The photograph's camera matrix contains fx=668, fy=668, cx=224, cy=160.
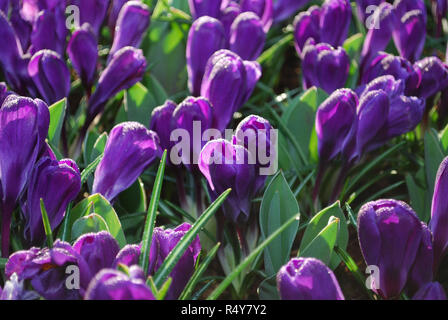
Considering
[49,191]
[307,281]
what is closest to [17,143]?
[49,191]

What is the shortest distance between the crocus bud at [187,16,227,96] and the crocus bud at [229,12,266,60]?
0.19 feet

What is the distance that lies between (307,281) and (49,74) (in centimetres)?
72

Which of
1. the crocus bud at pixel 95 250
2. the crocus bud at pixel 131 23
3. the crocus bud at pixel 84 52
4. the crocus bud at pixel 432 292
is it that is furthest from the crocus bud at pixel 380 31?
the crocus bud at pixel 95 250

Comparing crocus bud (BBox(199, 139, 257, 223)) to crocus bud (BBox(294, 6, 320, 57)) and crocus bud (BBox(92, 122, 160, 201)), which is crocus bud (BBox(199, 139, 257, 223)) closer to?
crocus bud (BBox(92, 122, 160, 201))

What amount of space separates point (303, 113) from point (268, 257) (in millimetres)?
438

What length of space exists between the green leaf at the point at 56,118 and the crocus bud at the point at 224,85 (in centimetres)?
26

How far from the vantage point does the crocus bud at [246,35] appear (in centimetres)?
144

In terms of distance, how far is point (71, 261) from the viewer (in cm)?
84

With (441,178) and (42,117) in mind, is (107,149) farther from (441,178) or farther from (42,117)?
(441,178)

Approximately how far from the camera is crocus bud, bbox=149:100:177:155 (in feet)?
3.80

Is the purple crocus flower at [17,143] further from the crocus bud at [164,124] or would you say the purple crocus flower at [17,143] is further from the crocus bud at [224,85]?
the crocus bud at [224,85]

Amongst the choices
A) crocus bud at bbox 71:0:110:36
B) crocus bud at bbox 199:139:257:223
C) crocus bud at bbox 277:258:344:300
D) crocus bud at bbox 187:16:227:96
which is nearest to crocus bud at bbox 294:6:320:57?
crocus bud at bbox 187:16:227:96

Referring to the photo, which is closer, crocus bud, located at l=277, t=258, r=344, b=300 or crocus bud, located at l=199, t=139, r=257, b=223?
crocus bud, located at l=277, t=258, r=344, b=300

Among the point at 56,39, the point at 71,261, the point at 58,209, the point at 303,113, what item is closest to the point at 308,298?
the point at 71,261
